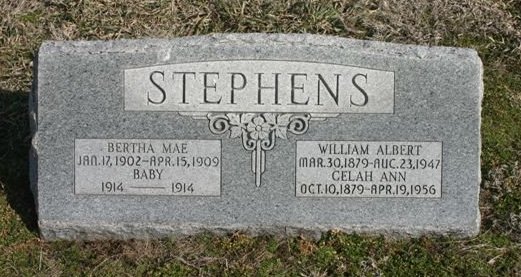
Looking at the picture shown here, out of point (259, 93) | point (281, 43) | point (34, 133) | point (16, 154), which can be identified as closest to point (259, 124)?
point (259, 93)

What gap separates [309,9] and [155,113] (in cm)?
265

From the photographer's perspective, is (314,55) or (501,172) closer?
(314,55)

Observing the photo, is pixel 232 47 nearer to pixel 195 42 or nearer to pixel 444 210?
pixel 195 42

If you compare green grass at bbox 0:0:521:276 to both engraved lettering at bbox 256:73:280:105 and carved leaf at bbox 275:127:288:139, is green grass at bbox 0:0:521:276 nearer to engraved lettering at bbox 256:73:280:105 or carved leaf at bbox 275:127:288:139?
carved leaf at bbox 275:127:288:139

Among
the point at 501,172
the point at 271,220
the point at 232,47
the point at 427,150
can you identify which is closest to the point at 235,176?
the point at 271,220

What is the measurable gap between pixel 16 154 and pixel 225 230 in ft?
Result: 6.07

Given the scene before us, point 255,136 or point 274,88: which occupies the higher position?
point 274,88

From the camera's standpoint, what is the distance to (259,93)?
16.4 ft

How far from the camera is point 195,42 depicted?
16.3ft

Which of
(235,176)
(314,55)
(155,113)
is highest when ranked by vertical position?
(314,55)

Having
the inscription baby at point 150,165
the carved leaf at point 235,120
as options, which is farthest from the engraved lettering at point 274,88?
the inscription baby at point 150,165

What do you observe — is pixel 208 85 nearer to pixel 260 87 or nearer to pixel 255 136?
pixel 260 87

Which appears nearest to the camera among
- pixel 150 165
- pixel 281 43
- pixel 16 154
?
pixel 281 43

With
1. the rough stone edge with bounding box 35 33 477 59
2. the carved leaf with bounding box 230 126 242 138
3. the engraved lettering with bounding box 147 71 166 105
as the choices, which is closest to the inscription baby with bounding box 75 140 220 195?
the carved leaf with bounding box 230 126 242 138
